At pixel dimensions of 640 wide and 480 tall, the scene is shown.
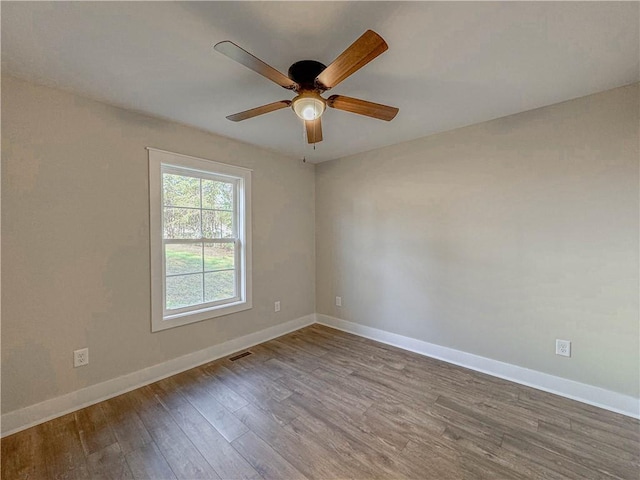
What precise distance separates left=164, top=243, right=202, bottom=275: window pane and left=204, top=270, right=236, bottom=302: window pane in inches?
6.6

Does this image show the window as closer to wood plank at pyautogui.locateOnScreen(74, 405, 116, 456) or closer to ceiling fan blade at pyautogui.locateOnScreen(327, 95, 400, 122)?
wood plank at pyautogui.locateOnScreen(74, 405, 116, 456)

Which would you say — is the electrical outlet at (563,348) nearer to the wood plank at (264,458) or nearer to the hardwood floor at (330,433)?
the hardwood floor at (330,433)

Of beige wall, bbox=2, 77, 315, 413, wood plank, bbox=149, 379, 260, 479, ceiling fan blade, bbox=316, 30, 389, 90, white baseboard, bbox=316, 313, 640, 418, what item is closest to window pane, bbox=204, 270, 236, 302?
beige wall, bbox=2, 77, 315, 413

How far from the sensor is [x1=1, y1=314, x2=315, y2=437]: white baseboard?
1.76 meters

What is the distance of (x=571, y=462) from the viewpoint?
1.52m

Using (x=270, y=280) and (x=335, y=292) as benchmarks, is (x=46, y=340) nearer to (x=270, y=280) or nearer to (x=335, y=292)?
(x=270, y=280)

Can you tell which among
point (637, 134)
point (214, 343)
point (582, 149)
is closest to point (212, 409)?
point (214, 343)

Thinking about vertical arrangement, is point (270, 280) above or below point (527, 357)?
above

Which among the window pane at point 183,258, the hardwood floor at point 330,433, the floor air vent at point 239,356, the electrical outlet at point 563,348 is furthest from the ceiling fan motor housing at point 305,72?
the electrical outlet at point 563,348

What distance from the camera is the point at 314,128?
1895 millimetres

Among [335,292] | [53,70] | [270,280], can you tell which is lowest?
[335,292]

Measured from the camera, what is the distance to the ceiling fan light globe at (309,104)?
61.1 inches

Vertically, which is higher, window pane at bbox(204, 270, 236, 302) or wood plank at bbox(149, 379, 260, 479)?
window pane at bbox(204, 270, 236, 302)

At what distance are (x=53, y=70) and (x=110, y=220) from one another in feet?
3.39
